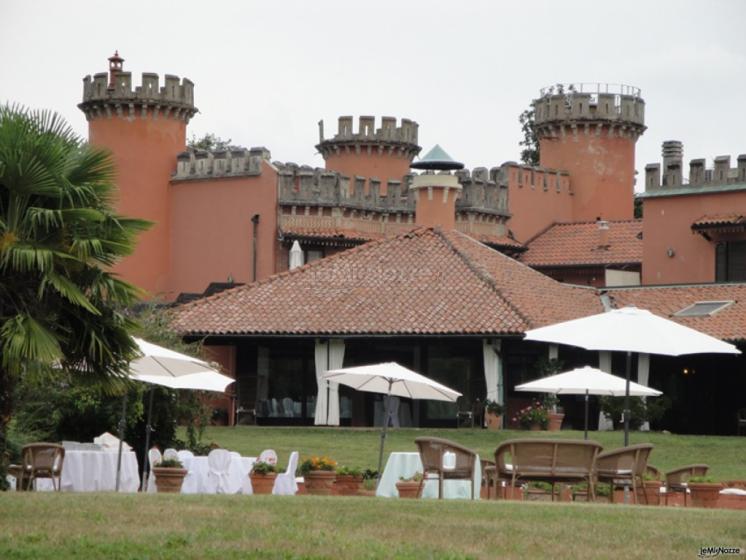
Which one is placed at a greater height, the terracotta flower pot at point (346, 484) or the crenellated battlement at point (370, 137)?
the crenellated battlement at point (370, 137)

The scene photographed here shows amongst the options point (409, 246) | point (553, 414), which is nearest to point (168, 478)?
point (553, 414)

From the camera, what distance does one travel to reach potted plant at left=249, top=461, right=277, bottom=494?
71.3 feet

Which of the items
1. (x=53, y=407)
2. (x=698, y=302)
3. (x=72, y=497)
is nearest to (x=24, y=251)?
(x=72, y=497)

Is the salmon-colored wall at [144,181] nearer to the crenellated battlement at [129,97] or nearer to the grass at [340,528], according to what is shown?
the crenellated battlement at [129,97]

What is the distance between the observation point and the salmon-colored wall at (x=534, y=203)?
55875mm

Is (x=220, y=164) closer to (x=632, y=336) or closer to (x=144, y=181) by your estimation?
(x=144, y=181)

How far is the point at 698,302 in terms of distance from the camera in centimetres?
4150

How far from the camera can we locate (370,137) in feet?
191

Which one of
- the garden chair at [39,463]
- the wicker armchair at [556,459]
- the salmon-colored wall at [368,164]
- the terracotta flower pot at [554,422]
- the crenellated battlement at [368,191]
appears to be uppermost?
the salmon-colored wall at [368,164]

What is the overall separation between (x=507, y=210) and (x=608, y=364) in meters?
16.7

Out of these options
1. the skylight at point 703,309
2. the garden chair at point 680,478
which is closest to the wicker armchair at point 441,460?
the garden chair at point 680,478

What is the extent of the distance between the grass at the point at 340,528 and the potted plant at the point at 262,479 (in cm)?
577

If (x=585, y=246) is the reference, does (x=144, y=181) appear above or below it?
above

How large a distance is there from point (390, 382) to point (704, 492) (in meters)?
5.53
